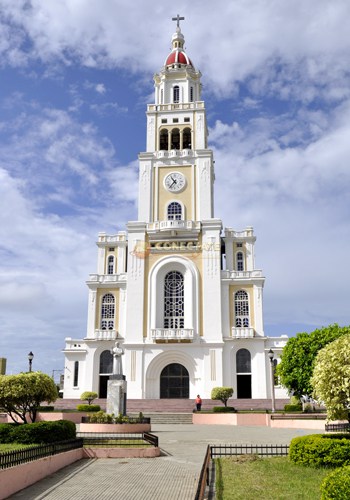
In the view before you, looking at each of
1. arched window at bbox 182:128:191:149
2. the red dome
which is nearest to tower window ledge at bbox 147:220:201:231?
arched window at bbox 182:128:191:149

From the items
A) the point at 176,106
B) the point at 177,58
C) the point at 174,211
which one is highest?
the point at 177,58

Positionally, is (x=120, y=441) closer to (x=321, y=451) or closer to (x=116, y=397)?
(x=116, y=397)

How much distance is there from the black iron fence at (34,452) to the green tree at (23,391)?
378 cm

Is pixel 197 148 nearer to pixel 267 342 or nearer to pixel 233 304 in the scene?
pixel 233 304

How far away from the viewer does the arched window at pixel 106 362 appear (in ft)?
151

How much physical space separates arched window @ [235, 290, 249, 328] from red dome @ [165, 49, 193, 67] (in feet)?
92.1

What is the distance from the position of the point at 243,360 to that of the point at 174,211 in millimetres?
15941

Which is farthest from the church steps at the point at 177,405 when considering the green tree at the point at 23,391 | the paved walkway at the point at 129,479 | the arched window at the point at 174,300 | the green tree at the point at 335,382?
the green tree at the point at 335,382

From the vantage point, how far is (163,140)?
177 ft

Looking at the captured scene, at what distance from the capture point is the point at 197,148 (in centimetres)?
5147

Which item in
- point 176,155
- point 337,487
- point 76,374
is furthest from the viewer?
point 176,155

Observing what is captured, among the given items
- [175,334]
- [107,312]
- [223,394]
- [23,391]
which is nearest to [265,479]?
[23,391]

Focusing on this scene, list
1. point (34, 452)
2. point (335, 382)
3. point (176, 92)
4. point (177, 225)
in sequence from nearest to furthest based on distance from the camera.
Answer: point (34, 452) → point (335, 382) → point (177, 225) → point (176, 92)

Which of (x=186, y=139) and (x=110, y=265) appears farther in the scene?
(x=186, y=139)
